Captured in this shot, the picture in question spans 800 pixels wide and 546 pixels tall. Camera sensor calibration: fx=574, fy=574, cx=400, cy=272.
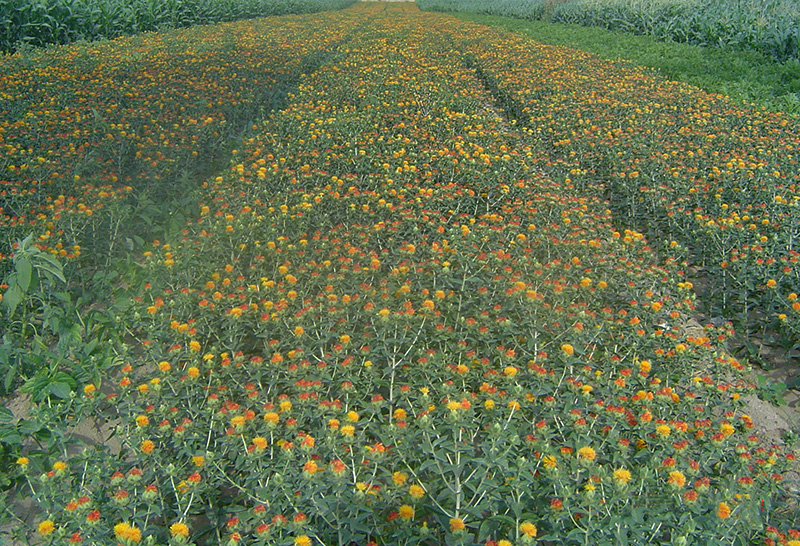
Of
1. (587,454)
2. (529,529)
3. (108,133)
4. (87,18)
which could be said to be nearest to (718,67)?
(108,133)

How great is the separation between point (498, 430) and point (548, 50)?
41.1ft

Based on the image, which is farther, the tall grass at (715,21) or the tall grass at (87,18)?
the tall grass at (87,18)

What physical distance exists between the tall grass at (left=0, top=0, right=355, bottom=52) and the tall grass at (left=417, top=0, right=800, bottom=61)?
51.2 ft

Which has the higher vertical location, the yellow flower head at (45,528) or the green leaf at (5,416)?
the yellow flower head at (45,528)

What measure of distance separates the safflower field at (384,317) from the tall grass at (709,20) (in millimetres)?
7329

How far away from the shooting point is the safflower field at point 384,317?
2232mm

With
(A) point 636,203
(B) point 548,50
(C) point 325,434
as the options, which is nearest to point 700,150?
(A) point 636,203

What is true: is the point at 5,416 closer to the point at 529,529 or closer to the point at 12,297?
the point at 12,297

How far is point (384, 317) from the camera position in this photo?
2924 mm

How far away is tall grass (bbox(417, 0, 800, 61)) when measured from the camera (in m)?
13.1

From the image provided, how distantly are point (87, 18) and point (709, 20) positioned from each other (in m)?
17.1

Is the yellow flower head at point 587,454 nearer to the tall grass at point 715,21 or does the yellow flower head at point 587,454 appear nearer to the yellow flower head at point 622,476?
the yellow flower head at point 622,476

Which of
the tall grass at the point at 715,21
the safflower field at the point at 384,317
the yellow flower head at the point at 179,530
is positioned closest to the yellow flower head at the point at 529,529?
the safflower field at the point at 384,317

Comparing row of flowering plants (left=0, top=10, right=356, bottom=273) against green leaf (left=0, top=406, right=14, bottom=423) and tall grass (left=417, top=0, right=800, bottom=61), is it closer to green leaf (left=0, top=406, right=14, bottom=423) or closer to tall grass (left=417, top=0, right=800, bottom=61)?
green leaf (left=0, top=406, right=14, bottom=423)
